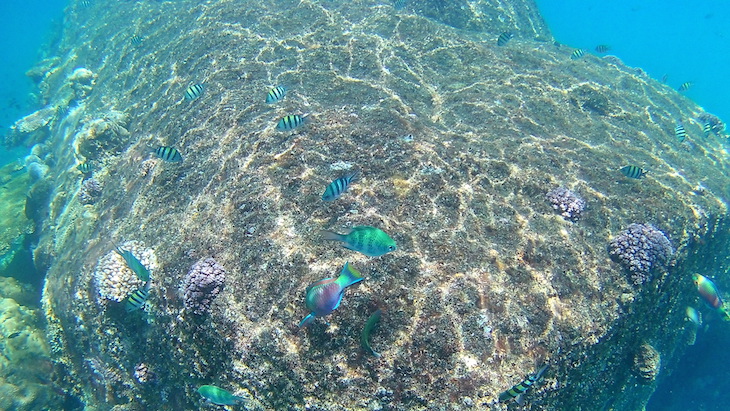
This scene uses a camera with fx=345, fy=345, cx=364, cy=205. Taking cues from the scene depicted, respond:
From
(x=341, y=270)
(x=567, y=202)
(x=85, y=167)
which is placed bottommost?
(x=85, y=167)

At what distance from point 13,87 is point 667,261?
64240 millimetres

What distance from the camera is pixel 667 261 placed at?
5133 millimetres

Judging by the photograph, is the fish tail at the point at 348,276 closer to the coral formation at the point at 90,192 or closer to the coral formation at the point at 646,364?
the coral formation at the point at 646,364

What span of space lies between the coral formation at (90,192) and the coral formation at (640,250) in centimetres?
1007

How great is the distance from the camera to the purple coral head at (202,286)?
4211 millimetres

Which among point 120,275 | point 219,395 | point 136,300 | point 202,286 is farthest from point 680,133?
point 120,275

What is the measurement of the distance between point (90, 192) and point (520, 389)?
30.5 ft

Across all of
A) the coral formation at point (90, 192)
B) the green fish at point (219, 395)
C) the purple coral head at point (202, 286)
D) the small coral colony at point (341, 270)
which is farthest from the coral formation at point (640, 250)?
the coral formation at point (90, 192)

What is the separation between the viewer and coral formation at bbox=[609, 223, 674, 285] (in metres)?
4.76

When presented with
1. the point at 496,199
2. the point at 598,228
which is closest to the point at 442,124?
the point at 496,199

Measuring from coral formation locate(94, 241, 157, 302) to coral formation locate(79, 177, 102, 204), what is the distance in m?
3.26

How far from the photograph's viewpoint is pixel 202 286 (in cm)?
424

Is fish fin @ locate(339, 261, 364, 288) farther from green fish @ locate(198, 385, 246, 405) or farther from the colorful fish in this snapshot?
green fish @ locate(198, 385, 246, 405)

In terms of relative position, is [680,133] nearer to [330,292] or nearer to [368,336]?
[368,336]
